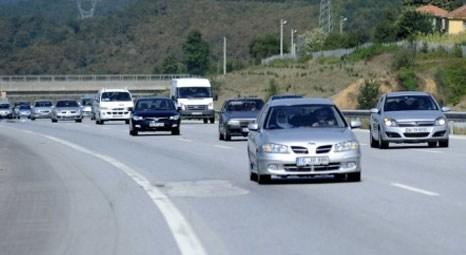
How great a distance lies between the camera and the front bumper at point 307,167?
71.1 feet

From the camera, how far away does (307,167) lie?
21.7m

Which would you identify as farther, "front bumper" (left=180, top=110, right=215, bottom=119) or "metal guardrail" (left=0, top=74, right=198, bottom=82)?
"metal guardrail" (left=0, top=74, right=198, bottom=82)

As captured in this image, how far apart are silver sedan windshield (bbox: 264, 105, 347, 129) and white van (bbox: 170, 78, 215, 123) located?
44164 mm

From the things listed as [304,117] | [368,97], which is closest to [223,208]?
[304,117]

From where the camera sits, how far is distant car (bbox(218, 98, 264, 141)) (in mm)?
42688

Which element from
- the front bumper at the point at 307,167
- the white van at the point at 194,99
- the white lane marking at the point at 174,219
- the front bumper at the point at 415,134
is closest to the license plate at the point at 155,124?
the front bumper at the point at 415,134

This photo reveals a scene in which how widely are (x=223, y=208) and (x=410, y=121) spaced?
1666 centimetres

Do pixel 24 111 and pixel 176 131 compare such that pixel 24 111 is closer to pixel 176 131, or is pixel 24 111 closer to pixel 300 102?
pixel 176 131

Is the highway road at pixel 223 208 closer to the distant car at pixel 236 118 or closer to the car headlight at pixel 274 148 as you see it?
the car headlight at pixel 274 148

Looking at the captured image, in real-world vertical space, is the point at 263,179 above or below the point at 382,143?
above

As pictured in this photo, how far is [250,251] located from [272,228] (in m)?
2.24

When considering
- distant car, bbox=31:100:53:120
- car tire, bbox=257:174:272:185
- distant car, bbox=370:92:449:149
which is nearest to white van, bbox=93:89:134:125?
distant car, bbox=31:100:53:120

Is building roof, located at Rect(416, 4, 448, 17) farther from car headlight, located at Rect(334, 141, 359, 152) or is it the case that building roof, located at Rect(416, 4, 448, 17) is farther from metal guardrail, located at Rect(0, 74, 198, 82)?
car headlight, located at Rect(334, 141, 359, 152)

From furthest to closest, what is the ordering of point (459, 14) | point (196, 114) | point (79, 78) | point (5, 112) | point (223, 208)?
1. point (79, 78)
2. point (459, 14)
3. point (5, 112)
4. point (196, 114)
5. point (223, 208)
